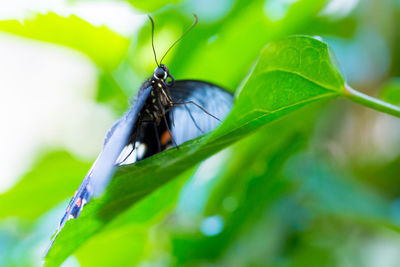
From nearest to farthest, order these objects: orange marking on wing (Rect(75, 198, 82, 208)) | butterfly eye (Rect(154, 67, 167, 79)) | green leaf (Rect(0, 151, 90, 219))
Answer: orange marking on wing (Rect(75, 198, 82, 208)), butterfly eye (Rect(154, 67, 167, 79)), green leaf (Rect(0, 151, 90, 219))

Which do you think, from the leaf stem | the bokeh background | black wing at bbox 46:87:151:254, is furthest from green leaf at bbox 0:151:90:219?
the leaf stem

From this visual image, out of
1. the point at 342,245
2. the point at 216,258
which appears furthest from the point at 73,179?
the point at 342,245

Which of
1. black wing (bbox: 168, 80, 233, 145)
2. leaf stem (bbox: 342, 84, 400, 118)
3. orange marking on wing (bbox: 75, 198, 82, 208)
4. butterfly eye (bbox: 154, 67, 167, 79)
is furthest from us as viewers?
black wing (bbox: 168, 80, 233, 145)

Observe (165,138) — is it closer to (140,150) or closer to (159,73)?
(140,150)

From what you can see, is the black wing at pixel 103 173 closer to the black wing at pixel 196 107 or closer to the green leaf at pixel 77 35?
the black wing at pixel 196 107

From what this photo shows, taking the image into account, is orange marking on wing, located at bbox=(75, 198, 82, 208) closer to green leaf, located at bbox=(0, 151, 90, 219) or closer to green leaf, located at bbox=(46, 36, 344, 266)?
green leaf, located at bbox=(46, 36, 344, 266)
